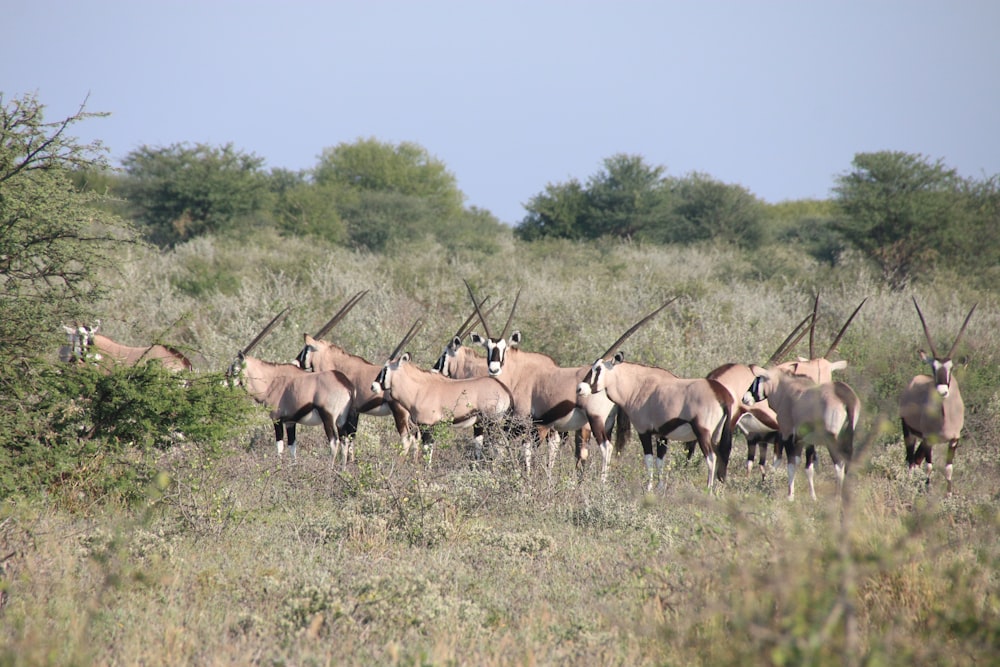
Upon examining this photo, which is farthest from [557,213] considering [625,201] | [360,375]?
[360,375]

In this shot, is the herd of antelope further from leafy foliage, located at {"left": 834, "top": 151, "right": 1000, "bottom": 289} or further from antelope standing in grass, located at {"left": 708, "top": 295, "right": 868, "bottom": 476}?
leafy foliage, located at {"left": 834, "top": 151, "right": 1000, "bottom": 289}

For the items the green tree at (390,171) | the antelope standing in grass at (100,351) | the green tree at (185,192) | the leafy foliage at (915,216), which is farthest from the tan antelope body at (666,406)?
the green tree at (390,171)

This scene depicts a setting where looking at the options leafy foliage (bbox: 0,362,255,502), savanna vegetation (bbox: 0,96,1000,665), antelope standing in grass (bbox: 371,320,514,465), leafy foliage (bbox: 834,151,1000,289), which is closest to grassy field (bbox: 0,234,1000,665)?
savanna vegetation (bbox: 0,96,1000,665)

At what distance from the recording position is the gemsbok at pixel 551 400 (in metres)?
10.4

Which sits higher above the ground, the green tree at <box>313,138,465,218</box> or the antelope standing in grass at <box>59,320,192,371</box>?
the green tree at <box>313,138,465,218</box>

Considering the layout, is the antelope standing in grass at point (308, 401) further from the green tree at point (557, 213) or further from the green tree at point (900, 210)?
the green tree at point (557, 213)

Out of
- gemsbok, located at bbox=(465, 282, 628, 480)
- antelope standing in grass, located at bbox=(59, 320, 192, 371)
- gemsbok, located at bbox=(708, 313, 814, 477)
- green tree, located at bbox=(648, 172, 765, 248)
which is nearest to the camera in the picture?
antelope standing in grass, located at bbox=(59, 320, 192, 371)

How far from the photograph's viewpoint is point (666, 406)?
9727 mm

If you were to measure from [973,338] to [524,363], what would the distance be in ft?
26.3

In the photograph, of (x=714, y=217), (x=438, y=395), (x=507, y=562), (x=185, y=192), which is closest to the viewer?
(x=507, y=562)

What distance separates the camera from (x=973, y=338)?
14953 millimetres

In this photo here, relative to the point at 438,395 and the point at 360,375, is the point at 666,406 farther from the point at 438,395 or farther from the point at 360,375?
the point at 360,375

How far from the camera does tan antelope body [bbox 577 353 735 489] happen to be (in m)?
9.48

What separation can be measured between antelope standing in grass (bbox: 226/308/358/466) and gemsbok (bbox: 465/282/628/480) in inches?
67.5
